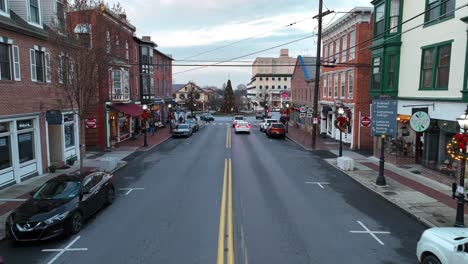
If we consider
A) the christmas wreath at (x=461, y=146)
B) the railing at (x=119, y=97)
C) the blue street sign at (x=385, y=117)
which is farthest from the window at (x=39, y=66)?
the christmas wreath at (x=461, y=146)

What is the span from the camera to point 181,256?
8.00m

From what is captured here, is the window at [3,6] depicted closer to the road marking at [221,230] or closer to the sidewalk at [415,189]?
the road marking at [221,230]

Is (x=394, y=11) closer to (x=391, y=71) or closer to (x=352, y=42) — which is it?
(x=391, y=71)

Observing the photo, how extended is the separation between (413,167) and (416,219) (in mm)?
8777

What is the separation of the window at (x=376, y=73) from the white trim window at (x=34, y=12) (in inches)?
759

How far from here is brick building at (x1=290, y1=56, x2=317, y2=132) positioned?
1617 inches

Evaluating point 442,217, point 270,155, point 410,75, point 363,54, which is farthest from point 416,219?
point 363,54

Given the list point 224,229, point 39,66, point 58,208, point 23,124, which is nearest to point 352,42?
point 39,66

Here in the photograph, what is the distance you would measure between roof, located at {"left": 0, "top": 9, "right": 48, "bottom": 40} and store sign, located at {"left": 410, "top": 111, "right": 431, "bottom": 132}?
17.4 meters

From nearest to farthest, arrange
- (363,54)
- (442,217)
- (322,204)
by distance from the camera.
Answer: (442,217), (322,204), (363,54)

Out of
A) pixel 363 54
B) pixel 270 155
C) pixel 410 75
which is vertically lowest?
pixel 270 155

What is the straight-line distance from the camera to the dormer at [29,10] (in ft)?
52.2

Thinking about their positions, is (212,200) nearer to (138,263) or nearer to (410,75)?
(138,263)

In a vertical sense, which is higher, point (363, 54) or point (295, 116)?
point (363, 54)
